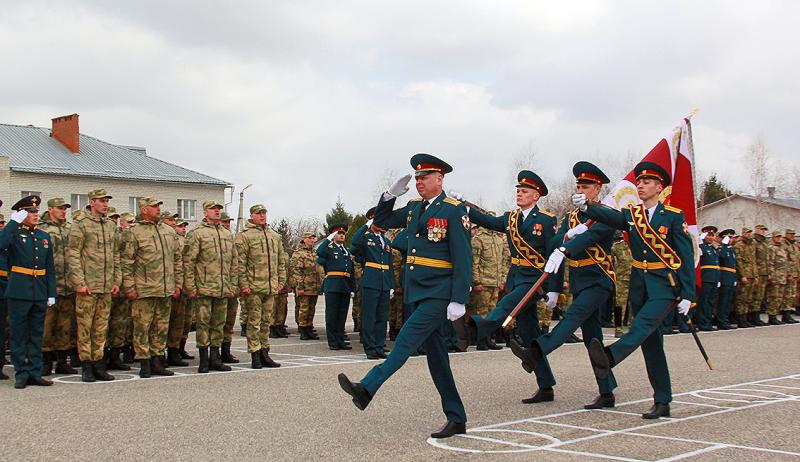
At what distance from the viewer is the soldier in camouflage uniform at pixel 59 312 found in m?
11.1

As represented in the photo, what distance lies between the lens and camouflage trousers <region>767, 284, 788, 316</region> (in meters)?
21.5

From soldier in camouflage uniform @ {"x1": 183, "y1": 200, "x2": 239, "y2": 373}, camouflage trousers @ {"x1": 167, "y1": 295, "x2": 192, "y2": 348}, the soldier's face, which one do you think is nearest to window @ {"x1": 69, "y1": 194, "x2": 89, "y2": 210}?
camouflage trousers @ {"x1": 167, "y1": 295, "x2": 192, "y2": 348}

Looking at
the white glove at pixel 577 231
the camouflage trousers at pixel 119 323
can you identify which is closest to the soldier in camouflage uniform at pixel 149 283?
the camouflage trousers at pixel 119 323

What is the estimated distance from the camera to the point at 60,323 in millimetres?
11320

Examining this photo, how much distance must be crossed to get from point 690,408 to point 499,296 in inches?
332

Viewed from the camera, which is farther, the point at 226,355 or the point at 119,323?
the point at 226,355

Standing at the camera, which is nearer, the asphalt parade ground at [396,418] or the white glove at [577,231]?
the asphalt parade ground at [396,418]

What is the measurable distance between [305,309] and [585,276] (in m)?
9.19

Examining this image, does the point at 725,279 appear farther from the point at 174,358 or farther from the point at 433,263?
the point at 433,263

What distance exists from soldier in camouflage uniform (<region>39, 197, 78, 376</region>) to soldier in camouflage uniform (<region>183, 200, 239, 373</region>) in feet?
4.98

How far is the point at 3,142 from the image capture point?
4762 cm

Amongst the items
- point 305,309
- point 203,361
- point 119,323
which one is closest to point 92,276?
point 119,323

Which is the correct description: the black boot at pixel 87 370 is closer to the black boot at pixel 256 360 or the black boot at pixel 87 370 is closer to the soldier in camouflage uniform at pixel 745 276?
the black boot at pixel 256 360

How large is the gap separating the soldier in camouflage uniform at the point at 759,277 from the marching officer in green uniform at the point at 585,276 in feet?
45.0
